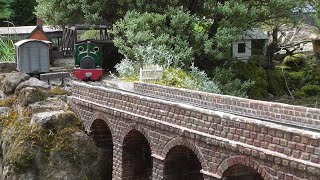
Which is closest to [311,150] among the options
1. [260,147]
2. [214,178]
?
[260,147]

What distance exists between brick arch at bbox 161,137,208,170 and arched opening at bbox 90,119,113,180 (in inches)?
142

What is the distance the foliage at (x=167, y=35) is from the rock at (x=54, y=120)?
213 inches

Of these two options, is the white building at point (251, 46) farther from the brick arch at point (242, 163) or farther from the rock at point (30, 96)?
the brick arch at point (242, 163)

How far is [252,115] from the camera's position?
12.0 metres

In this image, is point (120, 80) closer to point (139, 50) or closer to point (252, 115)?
point (139, 50)

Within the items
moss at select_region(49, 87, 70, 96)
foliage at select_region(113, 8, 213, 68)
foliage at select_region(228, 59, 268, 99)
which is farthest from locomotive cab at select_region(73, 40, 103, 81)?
foliage at select_region(228, 59, 268, 99)

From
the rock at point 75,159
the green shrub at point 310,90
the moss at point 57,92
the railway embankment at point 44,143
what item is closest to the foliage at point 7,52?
the moss at point 57,92

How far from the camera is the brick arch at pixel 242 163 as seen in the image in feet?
31.1

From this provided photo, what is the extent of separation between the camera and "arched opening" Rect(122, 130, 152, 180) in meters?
14.1

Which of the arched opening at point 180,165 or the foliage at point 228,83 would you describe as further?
the foliage at point 228,83

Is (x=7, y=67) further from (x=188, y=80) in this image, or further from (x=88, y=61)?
(x=188, y=80)

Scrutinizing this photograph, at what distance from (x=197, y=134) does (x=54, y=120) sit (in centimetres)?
586

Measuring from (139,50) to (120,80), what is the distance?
1.47 meters

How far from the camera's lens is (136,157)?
47.9ft
